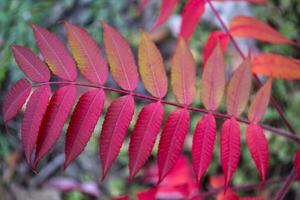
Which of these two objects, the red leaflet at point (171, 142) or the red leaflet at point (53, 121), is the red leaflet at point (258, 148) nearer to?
the red leaflet at point (171, 142)

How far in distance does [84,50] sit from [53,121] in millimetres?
169

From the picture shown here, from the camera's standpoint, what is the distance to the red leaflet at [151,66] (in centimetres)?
91

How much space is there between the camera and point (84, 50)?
2.95 feet

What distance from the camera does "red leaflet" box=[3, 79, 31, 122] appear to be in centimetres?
85

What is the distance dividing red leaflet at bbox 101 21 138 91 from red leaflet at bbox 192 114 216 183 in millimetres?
179

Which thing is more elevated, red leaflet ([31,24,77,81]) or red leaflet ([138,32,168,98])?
red leaflet ([31,24,77,81])

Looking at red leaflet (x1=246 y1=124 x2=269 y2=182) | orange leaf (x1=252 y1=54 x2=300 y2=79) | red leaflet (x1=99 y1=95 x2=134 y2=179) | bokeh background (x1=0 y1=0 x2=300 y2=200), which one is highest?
red leaflet (x1=99 y1=95 x2=134 y2=179)

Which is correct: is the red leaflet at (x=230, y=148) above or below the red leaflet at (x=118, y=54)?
below

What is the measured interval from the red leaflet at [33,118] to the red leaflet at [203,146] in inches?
12.7

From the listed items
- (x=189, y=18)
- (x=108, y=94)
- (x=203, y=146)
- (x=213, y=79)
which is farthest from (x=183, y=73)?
(x=108, y=94)

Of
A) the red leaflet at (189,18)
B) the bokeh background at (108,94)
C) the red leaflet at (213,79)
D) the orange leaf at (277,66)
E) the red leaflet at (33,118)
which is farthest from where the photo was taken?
the bokeh background at (108,94)

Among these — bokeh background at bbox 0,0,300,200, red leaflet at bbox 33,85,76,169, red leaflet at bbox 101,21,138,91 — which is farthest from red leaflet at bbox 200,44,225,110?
bokeh background at bbox 0,0,300,200

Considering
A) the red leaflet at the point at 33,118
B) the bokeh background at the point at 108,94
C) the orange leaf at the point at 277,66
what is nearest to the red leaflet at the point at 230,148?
the orange leaf at the point at 277,66

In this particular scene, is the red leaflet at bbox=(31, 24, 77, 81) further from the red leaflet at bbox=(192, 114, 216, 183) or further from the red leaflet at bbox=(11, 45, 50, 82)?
the red leaflet at bbox=(192, 114, 216, 183)
